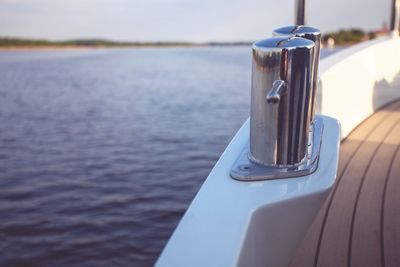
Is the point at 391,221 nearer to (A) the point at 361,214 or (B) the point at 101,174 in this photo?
(A) the point at 361,214

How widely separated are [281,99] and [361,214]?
0.92 metres

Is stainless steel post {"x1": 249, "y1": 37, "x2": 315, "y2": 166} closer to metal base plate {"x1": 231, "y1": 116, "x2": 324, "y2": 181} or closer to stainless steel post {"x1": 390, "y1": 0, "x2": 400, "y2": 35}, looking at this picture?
metal base plate {"x1": 231, "y1": 116, "x2": 324, "y2": 181}

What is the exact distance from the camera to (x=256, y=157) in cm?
97

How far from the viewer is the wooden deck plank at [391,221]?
1294 mm

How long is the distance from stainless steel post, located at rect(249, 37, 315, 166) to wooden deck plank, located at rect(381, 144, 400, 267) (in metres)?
0.58

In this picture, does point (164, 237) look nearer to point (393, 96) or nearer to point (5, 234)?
point (5, 234)

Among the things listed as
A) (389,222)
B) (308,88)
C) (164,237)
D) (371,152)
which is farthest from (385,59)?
(308,88)

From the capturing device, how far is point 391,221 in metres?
1.51

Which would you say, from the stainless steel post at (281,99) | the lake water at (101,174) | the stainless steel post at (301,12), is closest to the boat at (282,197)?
the stainless steel post at (281,99)

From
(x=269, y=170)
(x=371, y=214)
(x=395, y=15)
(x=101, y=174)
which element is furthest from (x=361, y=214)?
(x=101, y=174)

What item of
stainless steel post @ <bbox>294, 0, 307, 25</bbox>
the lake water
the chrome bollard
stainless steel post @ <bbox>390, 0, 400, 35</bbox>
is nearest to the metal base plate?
the chrome bollard

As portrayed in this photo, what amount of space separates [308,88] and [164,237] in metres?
2.97

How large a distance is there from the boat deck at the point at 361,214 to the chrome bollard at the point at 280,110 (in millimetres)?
457

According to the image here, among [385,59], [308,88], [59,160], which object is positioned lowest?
[59,160]
